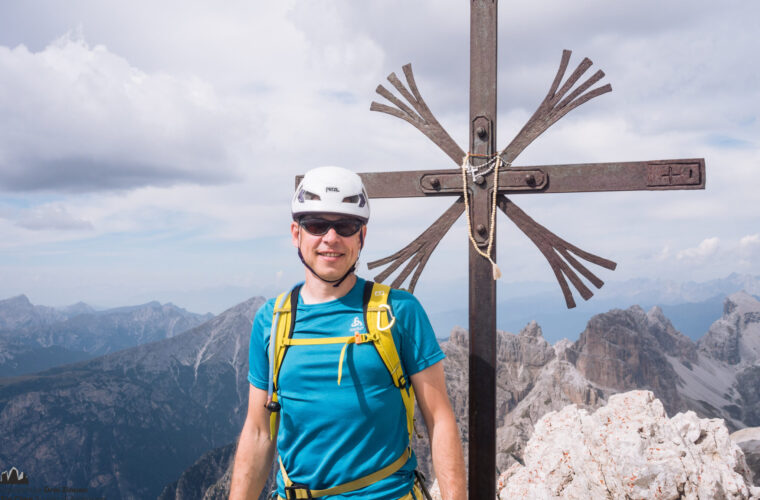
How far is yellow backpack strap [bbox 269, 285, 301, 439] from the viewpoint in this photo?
3.67m

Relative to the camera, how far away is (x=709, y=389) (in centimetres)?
13738

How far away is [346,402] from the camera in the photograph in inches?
138

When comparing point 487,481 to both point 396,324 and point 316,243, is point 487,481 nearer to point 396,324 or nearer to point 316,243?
point 396,324

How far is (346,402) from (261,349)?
32.2 inches

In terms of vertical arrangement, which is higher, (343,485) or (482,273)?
(482,273)

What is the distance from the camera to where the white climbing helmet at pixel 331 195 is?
150 inches

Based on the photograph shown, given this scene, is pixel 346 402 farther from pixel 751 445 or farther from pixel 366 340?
pixel 751 445

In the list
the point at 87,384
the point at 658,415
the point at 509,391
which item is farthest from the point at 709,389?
the point at 87,384

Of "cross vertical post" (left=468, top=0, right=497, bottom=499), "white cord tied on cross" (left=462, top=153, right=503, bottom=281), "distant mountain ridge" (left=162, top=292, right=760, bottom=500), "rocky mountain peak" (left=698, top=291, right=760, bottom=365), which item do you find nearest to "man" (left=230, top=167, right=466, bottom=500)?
"cross vertical post" (left=468, top=0, right=497, bottom=499)

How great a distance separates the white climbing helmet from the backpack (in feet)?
2.00

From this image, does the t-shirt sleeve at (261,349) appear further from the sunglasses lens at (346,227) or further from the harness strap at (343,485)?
the sunglasses lens at (346,227)

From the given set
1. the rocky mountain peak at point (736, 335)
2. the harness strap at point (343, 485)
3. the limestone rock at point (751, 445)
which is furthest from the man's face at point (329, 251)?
the rocky mountain peak at point (736, 335)

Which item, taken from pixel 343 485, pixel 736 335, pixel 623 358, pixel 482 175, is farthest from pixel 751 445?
pixel 736 335

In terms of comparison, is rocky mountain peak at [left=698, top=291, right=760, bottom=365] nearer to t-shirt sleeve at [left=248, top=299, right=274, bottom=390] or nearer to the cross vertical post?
the cross vertical post
